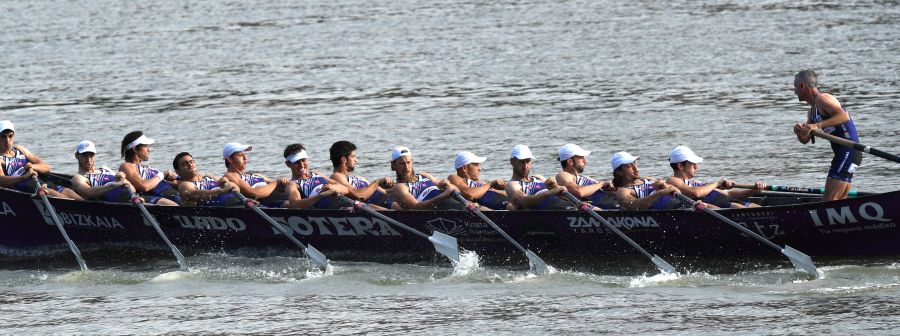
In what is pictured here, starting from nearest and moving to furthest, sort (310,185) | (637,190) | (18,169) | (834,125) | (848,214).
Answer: (848,214) < (834,125) < (637,190) < (310,185) < (18,169)

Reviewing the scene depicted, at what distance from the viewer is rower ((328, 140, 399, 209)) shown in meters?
18.8

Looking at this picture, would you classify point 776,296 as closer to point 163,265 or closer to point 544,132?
point 163,265

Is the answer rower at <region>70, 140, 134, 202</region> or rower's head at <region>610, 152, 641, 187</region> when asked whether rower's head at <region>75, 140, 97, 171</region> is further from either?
rower's head at <region>610, 152, 641, 187</region>

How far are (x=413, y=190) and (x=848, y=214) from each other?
510 centimetres

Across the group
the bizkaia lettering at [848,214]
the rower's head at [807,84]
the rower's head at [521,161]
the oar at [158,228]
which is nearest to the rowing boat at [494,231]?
the bizkaia lettering at [848,214]

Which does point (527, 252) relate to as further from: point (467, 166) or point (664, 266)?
point (467, 166)

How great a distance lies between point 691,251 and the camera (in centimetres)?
1720

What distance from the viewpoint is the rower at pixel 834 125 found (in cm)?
1684

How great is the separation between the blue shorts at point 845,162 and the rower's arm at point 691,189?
1374 millimetres

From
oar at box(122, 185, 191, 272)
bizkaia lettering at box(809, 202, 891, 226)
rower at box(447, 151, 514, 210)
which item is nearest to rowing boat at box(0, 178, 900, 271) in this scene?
bizkaia lettering at box(809, 202, 891, 226)

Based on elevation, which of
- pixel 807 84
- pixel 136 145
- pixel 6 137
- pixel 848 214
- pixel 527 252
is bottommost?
pixel 527 252

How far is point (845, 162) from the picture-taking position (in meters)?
17.0

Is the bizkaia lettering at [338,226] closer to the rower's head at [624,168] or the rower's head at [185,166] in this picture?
the rower's head at [185,166]

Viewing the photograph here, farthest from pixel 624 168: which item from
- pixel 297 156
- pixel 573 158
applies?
pixel 297 156
